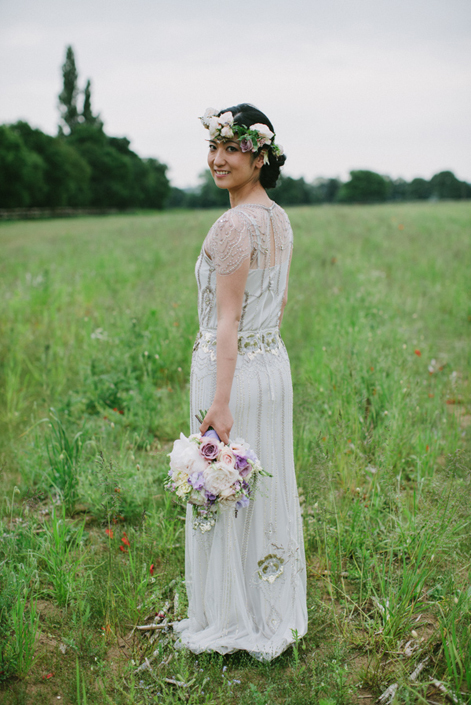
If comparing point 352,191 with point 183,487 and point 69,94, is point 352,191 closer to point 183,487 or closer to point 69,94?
point 69,94

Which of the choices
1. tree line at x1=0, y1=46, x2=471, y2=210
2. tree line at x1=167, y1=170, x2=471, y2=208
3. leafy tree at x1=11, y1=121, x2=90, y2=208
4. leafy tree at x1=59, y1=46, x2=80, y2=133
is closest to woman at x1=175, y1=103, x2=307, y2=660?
tree line at x1=0, y1=46, x2=471, y2=210

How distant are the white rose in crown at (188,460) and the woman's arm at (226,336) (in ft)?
0.55

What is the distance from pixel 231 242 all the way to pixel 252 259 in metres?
0.16

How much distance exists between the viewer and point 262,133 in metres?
2.07

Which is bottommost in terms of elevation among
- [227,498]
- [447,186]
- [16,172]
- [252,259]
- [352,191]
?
[227,498]

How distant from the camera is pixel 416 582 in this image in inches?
90.9

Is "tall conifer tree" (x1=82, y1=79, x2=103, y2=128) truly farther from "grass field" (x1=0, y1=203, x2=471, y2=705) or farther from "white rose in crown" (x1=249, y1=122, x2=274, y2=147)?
"white rose in crown" (x1=249, y1=122, x2=274, y2=147)

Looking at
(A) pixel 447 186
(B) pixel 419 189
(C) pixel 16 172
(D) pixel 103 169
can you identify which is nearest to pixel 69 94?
(D) pixel 103 169

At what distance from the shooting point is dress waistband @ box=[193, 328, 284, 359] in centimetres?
227

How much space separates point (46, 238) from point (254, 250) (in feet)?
63.5

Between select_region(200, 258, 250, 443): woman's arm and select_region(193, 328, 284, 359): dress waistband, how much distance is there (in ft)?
0.68

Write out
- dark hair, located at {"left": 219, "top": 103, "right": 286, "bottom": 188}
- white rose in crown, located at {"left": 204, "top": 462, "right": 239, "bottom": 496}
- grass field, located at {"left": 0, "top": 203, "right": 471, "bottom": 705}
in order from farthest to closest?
1. grass field, located at {"left": 0, "top": 203, "right": 471, "bottom": 705}
2. dark hair, located at {"left": 219, "top": 103, "right": 286, "bottom": 188}
3. white rose in crown, located at {"left": 204, "top": 462, "right": 239, "bottom": 496}

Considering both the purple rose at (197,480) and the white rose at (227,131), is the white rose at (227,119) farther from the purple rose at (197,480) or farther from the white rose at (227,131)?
the purple rose at (197,480)

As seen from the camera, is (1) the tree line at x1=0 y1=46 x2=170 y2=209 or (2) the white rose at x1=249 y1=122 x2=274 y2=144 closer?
(2) the white rose at x1=249 y1=122 x2=274 y2=144
